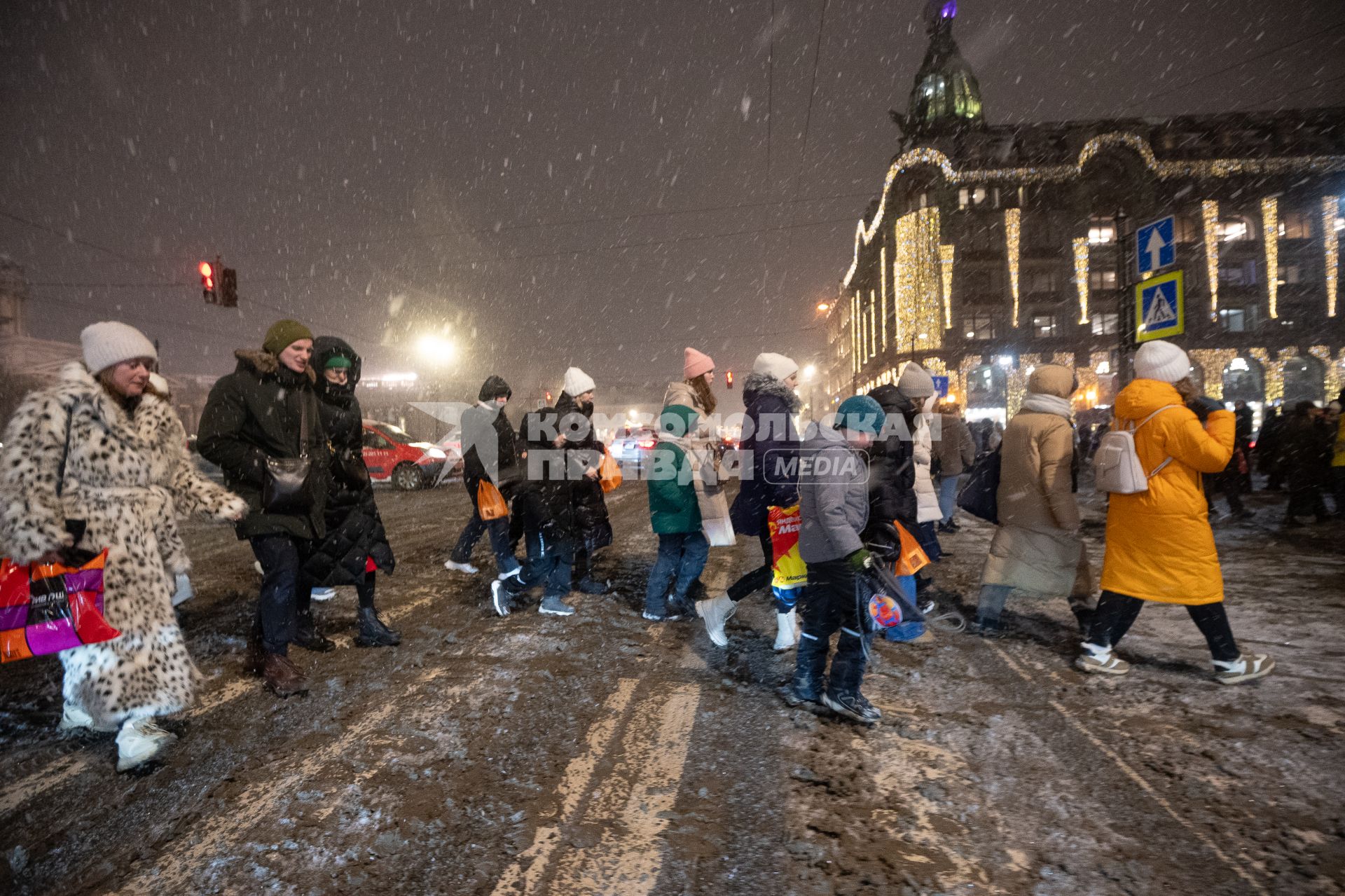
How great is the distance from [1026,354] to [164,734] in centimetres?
4960

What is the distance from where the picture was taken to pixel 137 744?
3.11m

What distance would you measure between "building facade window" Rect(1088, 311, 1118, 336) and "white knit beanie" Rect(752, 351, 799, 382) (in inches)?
1906

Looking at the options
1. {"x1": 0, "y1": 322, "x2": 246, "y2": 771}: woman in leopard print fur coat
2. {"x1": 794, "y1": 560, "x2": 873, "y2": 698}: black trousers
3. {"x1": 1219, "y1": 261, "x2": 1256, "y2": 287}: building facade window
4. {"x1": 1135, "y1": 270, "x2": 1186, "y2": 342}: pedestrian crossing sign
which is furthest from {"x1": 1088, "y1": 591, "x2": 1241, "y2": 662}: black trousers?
{"x1": 1219, "y1": 261, "x2": 1256, "y2": 287}: building facade window

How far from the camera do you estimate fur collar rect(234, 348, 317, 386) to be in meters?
3.80

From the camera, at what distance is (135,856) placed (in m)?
2.48

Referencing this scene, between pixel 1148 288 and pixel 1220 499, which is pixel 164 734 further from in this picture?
pixel 1220 499

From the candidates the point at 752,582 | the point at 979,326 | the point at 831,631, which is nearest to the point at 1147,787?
the point at 831,631

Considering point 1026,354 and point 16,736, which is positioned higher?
point 1026,354

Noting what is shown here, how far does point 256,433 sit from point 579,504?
2.66m

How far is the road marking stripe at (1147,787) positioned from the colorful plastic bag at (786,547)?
1.41 metres

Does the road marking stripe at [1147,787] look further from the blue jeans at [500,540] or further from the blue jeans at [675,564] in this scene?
the blue jeans at [500,540]

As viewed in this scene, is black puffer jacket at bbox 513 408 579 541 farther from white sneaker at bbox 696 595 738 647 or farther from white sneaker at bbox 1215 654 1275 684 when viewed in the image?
white sneaker at bbox 1215 654 1275 684

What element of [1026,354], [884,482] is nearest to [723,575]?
[884,482]

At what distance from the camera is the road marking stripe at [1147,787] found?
2.31 m
